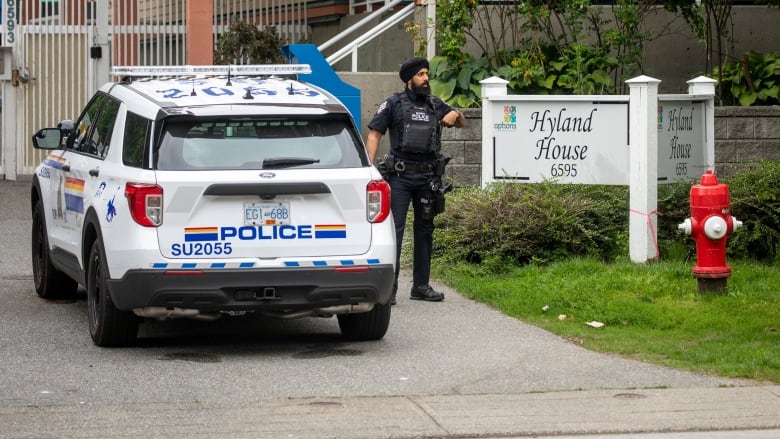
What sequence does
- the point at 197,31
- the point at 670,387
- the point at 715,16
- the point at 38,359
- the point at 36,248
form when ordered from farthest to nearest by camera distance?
the point at 197,31 → the point at 715,16 → the point at 36,248 → the point at 38,359 → the point at 670,387

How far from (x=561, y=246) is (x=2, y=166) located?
1160 cm

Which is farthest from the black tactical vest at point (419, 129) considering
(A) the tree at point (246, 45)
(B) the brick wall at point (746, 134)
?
(A) the tree at point (246, 45)

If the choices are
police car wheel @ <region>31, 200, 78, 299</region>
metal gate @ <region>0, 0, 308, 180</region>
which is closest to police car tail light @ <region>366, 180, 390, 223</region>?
police car wheel @ <region>31, 200, 78, 299</region>

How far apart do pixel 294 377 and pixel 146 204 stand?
133cm

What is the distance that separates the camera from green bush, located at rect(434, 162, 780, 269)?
1173 cm

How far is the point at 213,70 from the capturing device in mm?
9492

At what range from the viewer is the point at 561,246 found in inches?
467

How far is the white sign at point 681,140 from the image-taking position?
12.0 m

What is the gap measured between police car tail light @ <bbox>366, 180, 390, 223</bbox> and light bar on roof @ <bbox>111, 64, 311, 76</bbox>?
1.35 metres

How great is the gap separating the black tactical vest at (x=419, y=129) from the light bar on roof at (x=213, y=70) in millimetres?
1085

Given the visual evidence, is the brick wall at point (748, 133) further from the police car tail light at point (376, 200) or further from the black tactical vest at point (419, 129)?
the police car tail light at point (376, 200)

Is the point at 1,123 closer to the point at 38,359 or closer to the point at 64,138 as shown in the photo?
the point at 64,138

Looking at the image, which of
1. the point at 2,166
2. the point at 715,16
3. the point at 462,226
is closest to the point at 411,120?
the point at 462,226

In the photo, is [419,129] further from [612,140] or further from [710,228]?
[612,140]
